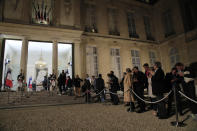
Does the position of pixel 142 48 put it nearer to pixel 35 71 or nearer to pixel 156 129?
pixel 35 71

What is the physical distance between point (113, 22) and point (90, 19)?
2904 millimetres

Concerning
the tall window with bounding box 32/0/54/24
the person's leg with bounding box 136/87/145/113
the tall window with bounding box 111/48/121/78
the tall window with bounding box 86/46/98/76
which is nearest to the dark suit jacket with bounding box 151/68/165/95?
the person's leg with bounding box 136/87/145/113

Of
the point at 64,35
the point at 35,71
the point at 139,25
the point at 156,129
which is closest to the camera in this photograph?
the point at 156,129

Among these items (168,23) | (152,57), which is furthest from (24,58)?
(168,23)

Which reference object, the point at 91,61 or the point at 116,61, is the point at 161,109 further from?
the point at 116,61

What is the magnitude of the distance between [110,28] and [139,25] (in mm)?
4241

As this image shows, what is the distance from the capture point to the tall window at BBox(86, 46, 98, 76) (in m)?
13.0

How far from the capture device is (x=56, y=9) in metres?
12.2

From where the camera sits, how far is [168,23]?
15.9 meters

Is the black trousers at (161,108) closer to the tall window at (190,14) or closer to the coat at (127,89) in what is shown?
the coat at (127,89)

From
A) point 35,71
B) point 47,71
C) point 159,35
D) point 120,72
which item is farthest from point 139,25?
point 35,71

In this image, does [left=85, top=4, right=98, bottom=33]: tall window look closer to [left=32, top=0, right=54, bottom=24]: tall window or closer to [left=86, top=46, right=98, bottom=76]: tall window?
[left=86, top=46, right=98, bottom=76]: tall window

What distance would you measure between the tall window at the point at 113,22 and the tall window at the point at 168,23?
6214mm

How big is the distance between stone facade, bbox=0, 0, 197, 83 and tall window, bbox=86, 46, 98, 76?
15.4 inches
